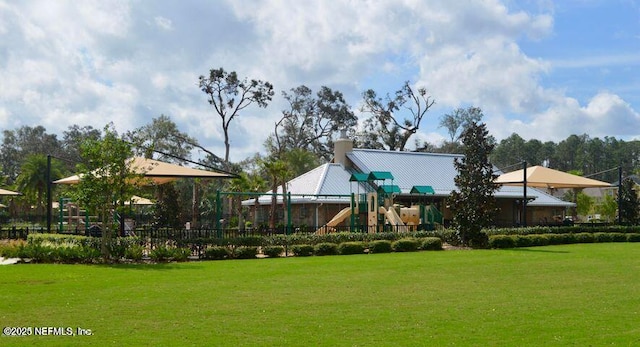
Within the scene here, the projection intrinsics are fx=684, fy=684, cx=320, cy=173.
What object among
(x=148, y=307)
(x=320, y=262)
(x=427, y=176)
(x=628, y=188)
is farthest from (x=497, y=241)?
(x=148, y=307)

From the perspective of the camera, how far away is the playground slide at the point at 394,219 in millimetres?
31438

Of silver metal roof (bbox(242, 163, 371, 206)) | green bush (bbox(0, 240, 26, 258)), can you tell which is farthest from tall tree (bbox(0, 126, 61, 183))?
green bush (bbox(0, 240, 26, 258))

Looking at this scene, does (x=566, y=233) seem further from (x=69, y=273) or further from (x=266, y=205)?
(x=69, y=273)

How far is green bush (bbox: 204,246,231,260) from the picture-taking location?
23.2 m

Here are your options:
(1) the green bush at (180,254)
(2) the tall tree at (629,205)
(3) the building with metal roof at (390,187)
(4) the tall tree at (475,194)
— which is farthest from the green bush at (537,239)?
(1) the green bush at (180,254)

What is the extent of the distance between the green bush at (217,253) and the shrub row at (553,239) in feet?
39.7

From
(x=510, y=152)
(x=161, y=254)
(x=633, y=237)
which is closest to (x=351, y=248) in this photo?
(x=161, y=254)

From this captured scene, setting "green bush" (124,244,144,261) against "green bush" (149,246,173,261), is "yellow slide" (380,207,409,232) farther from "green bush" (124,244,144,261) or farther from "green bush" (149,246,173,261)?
"green bush" (124,244,144,261)

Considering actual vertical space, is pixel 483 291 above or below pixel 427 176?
below

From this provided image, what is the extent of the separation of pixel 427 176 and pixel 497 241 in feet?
48.6

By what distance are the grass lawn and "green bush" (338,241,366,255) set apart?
547 cm

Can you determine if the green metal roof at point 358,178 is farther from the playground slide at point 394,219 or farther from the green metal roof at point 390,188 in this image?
the playground slide at point 394,219

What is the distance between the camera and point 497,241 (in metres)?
29.6

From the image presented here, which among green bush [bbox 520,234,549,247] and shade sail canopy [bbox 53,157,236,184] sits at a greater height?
shade sail canopy [bbox 53,157,236,184]
